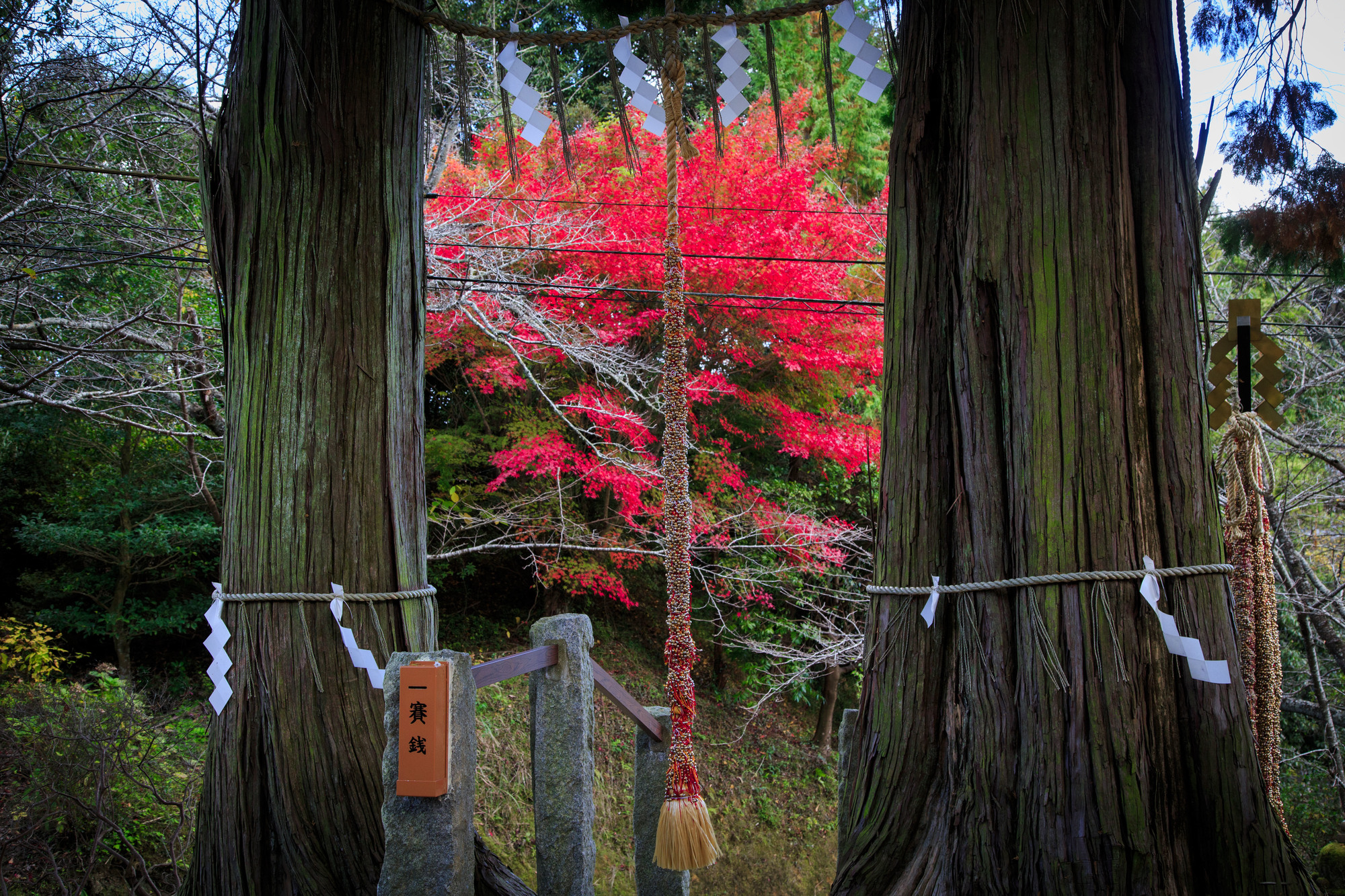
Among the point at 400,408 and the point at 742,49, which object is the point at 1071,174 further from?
the point at 400,408

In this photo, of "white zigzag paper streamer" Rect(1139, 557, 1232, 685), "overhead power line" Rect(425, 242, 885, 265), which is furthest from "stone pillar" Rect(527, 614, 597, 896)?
"overhead power line" Rect(425, 242, 885, 265)

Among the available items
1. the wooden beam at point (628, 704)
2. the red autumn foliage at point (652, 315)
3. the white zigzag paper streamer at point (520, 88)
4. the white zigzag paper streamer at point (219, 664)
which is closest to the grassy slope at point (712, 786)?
the red autumn foliage at point (652, 315)

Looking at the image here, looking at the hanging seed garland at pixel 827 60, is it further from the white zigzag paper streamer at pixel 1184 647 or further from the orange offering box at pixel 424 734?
the orange offering box at pixel 424 734

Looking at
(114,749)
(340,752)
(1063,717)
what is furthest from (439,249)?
(1063,717)

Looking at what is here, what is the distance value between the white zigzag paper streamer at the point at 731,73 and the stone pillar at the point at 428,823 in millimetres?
1693

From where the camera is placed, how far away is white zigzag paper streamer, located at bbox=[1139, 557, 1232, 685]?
1.32 m

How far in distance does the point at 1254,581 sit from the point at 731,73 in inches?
73.8

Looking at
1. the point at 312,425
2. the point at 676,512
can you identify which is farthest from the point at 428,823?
the point at 312,425

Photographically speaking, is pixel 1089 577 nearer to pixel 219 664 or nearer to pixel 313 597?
pixel 313 597

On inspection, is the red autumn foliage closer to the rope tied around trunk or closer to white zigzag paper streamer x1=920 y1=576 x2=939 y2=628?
the rope tied around trunk

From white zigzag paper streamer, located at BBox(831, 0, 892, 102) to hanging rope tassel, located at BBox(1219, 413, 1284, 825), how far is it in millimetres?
1228

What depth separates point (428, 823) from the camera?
157 centimetres

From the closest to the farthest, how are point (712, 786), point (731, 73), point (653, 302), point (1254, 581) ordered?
point (1254, 581) < point (731, 73) < point (653, 302) < point (712, 786)

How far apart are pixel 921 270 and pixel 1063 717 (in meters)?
0.92
